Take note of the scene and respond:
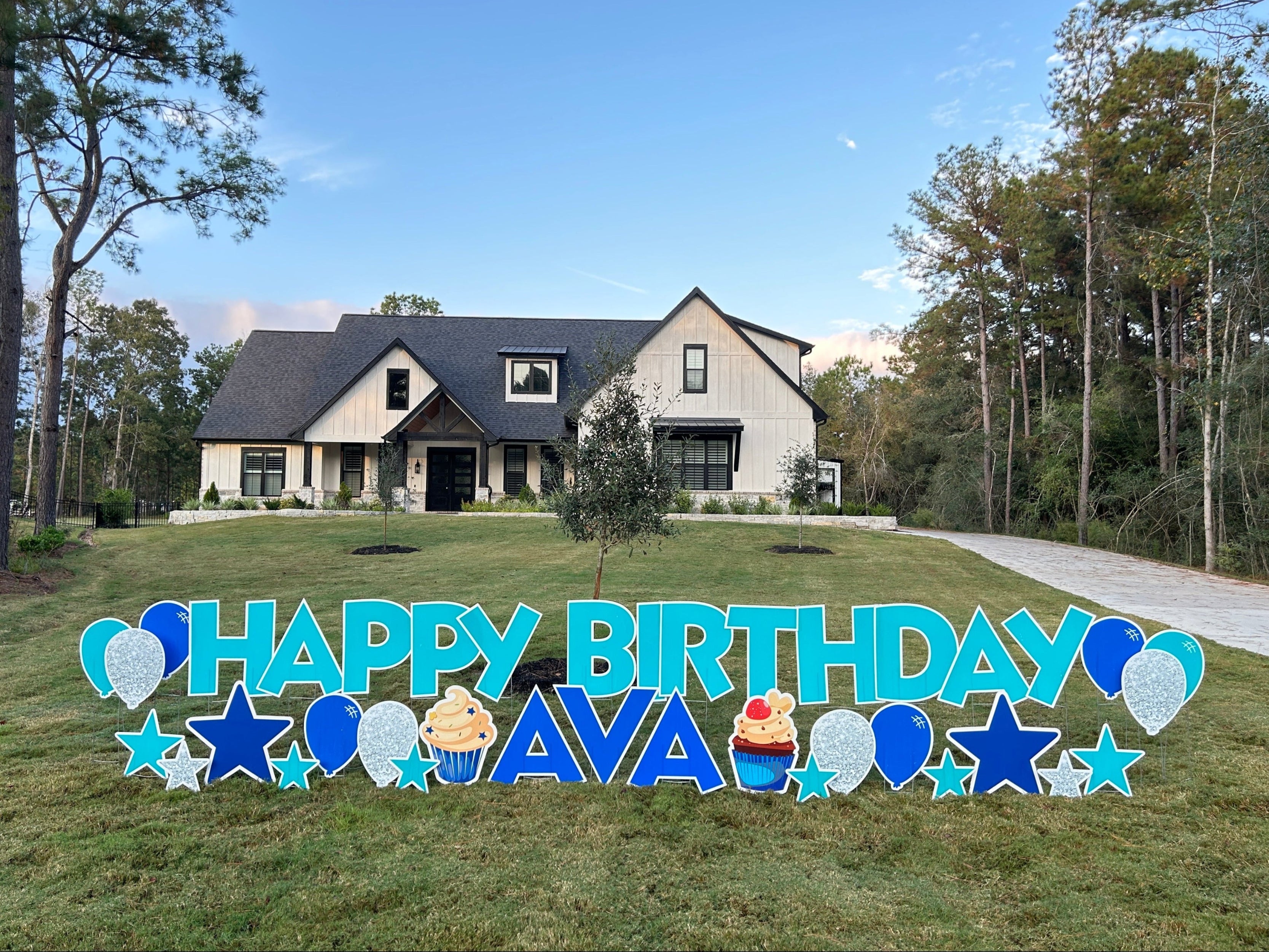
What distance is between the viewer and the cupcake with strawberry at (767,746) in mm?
5043

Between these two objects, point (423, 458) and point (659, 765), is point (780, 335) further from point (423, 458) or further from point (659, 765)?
point (659, 765)

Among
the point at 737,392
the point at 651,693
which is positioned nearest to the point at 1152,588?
the point at 737,392

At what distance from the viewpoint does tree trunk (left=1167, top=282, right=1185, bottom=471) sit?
22.6m

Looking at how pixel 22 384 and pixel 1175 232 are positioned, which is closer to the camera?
pixel 1175 232

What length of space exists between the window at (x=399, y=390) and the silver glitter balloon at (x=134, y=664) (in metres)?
22.5

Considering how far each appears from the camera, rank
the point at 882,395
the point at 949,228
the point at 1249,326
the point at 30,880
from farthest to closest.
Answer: the point at 882,395, the point at 949,228, the point at 1249,326, the point at 30,880

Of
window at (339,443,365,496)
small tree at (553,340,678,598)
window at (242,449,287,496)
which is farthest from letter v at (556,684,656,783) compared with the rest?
window at (242,449,287,496)

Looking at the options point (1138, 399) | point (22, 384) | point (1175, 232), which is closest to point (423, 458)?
point (1175, 232)

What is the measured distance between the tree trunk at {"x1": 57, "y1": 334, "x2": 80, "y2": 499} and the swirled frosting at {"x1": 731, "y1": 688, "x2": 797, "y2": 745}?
54.6 meters

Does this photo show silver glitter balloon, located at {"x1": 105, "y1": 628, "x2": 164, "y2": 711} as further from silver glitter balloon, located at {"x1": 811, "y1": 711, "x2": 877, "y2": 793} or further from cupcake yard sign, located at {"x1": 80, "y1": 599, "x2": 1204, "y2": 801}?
silver glitter balloon, located at {"x1": 811, "y1": 711, "x2": 877, "y2": 793}

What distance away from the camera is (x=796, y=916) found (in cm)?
351

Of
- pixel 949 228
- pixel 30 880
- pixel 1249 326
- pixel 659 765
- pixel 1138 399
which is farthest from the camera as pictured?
pixel 949 228

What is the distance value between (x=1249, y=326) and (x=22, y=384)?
62334mm

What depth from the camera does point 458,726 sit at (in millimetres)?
5156
